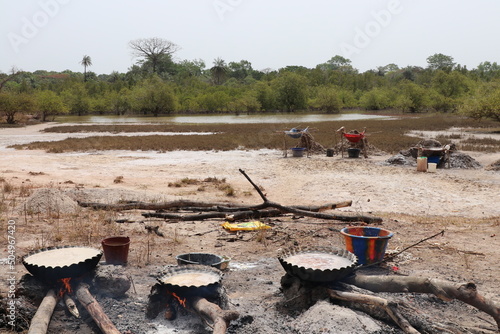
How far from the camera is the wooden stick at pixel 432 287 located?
3861mm

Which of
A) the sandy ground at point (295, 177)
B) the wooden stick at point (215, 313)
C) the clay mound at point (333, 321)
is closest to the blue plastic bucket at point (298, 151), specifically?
the sandy ground at point (295, 177)

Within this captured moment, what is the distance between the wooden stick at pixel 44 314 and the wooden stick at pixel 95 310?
222mm

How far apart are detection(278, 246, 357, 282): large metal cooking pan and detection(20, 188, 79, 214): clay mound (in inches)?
194

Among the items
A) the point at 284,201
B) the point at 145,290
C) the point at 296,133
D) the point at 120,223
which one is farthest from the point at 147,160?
the point at 145,290

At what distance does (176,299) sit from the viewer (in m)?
4.29

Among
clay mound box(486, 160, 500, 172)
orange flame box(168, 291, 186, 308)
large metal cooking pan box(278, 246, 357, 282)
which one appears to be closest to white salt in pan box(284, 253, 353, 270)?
large metal cooking pan box(278, 246, 357, 282)

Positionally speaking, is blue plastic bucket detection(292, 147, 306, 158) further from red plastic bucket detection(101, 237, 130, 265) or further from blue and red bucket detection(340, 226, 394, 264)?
red plastic bucket detection(101, 237, 130, 265)

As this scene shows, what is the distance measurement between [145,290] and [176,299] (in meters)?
0.71

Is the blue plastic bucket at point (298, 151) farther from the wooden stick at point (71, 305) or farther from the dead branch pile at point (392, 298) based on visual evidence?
the wooden stick at point (71, 305)

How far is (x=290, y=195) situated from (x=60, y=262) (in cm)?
772

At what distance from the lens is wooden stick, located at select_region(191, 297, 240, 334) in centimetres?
357

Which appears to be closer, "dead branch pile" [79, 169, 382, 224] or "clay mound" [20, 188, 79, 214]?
"dead branch pile" [79, 169, 382, 224]

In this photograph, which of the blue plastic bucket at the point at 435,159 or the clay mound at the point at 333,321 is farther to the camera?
the blue plastic bucket at the point at 435,159

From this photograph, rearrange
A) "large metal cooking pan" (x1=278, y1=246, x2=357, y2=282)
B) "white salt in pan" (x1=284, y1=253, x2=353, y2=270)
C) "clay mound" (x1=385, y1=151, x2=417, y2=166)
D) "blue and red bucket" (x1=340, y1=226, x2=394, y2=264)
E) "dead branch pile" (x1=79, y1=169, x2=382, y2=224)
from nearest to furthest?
"large metal cooking pan" (x1=278, y1=246, x2=357, y2=282) < "white salt in pan" (x1=284, y1=253, x2=353, y2=270) < "blue and red bucket" (x1=340, y1=226, x2=394, y2=264) < "dead branch pile" (x1=79, y1=169, x2=382, y2=224) < "clay mound" (x1=385, y1=151, x2=417, y2=166)
